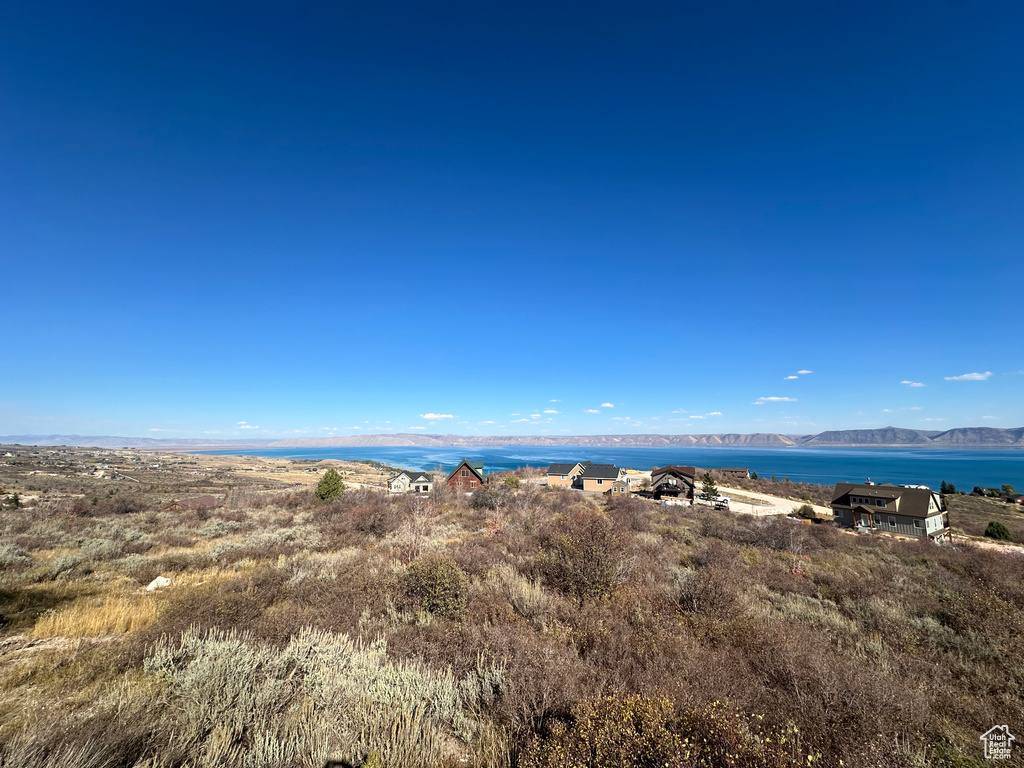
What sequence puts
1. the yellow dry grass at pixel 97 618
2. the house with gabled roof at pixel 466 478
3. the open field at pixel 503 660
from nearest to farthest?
the open field at pixel 503 660 → the yellow dry grass at pixel 97 618 → the house with gabled roof at pixel 466 478

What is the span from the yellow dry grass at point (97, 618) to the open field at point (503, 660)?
0.05m

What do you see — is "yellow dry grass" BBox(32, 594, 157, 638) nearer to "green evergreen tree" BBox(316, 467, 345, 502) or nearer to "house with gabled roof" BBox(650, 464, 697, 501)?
"green evergreen tree" BBox(316, 467, 345, 502)

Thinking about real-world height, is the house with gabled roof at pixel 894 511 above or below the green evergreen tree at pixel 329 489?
below

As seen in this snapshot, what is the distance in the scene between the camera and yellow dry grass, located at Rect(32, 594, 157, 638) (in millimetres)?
7315

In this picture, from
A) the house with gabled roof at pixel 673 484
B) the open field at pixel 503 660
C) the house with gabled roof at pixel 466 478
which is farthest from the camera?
the house with gabled roof at pixel 673 484

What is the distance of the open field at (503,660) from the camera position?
3.89 m

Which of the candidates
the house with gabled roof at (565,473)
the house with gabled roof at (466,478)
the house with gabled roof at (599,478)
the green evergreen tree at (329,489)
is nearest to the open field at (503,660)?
the green evergreen tree at (329,489)

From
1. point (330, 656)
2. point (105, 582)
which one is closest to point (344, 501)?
point (105, 582)

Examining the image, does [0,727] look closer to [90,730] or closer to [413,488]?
[90,730]

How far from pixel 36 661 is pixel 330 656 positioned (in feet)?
16.4

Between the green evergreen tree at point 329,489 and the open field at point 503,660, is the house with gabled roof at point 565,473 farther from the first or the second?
the open field at point 503,660

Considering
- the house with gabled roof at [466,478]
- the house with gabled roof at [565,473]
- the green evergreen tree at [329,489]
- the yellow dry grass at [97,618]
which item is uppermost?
the yellow dry grass at [97,618]

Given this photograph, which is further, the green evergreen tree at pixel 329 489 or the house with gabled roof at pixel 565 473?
the house with gabled roof at pixel 565 473

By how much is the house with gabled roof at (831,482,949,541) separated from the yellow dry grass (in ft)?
156
